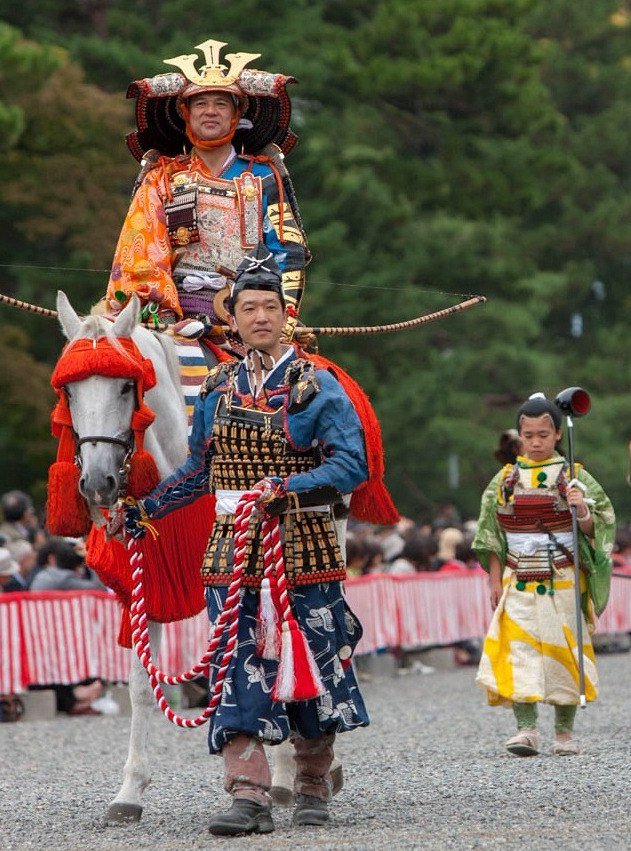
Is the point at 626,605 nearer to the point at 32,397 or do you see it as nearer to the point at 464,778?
the point at 32,397

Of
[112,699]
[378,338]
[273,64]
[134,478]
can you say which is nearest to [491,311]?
[378,338]

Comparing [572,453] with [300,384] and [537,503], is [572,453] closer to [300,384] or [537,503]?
[537,503]

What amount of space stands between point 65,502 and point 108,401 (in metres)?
0.40

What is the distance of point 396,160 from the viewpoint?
33.2 m

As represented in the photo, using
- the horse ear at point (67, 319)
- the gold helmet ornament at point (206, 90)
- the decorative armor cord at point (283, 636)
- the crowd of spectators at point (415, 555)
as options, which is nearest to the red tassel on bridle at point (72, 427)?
the horse ear at point (67, 319)

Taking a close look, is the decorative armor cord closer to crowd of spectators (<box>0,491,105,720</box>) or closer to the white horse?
the white horse

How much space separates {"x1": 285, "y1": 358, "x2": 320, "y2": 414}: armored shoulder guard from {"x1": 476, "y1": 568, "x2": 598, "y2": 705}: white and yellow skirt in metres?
3.09

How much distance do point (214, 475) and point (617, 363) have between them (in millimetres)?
30183

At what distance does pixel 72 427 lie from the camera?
257 inches

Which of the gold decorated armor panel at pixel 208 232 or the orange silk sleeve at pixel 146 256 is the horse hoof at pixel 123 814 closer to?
the orange silk sleeve at pixel 146 256

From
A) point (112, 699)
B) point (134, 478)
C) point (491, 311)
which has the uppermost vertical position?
point (491, 311)

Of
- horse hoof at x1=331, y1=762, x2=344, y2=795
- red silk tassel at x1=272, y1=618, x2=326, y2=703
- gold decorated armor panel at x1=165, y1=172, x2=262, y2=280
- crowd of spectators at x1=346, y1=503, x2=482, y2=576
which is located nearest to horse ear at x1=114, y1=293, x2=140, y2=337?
gold decorated armor panel at x1=165, y1=172, x2=262, y2=280

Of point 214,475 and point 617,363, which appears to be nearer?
point 214,475

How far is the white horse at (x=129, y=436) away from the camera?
6363mm
